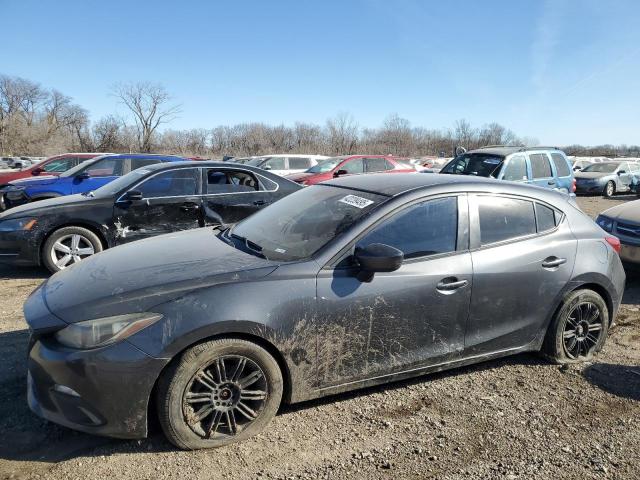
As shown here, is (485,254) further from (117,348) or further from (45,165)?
(45,165)

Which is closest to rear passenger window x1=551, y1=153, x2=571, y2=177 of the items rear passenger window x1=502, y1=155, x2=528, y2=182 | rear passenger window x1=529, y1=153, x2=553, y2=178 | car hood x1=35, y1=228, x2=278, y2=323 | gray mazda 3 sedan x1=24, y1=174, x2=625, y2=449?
rear passenger window x1=529, y1=153, x2=553, y2=178

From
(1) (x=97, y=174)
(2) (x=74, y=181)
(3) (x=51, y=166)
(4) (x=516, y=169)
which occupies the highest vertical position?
(4) (x=516, y=169)

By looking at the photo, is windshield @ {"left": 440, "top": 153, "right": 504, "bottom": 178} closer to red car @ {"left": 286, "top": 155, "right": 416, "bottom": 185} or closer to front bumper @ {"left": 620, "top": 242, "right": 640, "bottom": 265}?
front bumper @ {"left": 620, "top": 242, "right": 640, "bottom": 265}

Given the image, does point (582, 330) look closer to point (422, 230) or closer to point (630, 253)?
point (422, 230)

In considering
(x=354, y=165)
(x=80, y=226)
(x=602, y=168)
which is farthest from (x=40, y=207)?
(x=602, y=168)

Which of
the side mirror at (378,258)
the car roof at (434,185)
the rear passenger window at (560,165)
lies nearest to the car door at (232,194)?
the car roof at (434,185)

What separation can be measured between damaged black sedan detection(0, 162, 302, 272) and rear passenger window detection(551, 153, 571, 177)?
6.80m

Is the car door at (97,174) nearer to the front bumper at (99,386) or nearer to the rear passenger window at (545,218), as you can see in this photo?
the front bumper at (99,386)

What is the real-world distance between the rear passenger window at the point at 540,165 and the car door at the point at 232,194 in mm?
6022

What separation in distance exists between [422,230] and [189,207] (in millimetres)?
4303

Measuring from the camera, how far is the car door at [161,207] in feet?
21.2

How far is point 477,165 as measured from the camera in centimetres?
1030

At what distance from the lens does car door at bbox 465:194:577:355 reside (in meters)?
3.41

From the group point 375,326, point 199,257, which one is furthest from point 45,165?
point 375,326
